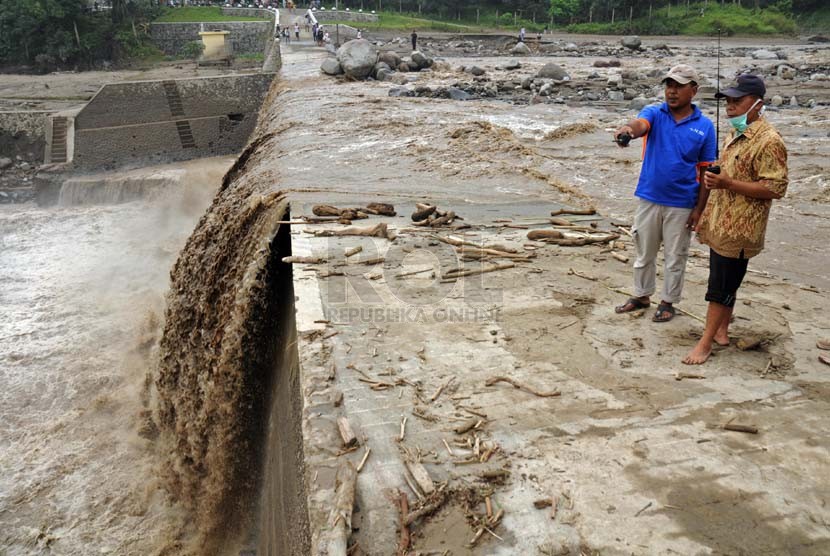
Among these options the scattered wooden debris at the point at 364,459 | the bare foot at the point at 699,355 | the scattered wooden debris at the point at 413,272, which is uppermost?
the scattered wooden debris at the point at 413,272

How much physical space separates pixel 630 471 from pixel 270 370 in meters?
3.33

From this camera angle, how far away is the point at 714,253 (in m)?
4.15

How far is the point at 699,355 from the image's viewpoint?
417 centimetres

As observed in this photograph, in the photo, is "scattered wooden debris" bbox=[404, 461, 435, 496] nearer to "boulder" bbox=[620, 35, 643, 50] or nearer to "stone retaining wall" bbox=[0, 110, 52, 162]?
"stone retaining wall" bbox=[0, 110, 52, 162]

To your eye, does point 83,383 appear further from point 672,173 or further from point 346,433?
point 672,173

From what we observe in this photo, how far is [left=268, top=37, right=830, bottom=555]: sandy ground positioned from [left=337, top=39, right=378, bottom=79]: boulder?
13.2 m

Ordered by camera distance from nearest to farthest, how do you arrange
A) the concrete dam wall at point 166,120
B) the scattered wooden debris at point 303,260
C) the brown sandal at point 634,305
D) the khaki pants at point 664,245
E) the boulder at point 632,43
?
the khaki pants at point 664,245 → the brown sandal at point 634,305 → the scattered wooden debris at point 303,260 → the concrete dam wall at point 166,120 → the boulder at point 632,43

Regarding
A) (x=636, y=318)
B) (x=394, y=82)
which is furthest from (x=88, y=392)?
(x=394, y=82)

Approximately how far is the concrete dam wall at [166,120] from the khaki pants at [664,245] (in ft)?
65.9

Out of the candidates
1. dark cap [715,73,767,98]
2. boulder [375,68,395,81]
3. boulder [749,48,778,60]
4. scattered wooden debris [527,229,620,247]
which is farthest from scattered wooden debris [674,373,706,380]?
boulder [749,48,778,60]

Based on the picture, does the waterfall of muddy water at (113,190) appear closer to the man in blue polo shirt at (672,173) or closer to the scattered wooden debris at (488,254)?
the scattered wooden debris at (488,254)

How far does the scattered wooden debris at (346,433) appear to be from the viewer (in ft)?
11.1

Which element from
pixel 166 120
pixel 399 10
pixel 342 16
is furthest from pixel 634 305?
pixel 399 10

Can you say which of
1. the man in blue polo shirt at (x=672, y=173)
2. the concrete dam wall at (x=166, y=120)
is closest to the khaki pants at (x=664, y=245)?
the man in blue polo shirt at (x=672, y=173)
